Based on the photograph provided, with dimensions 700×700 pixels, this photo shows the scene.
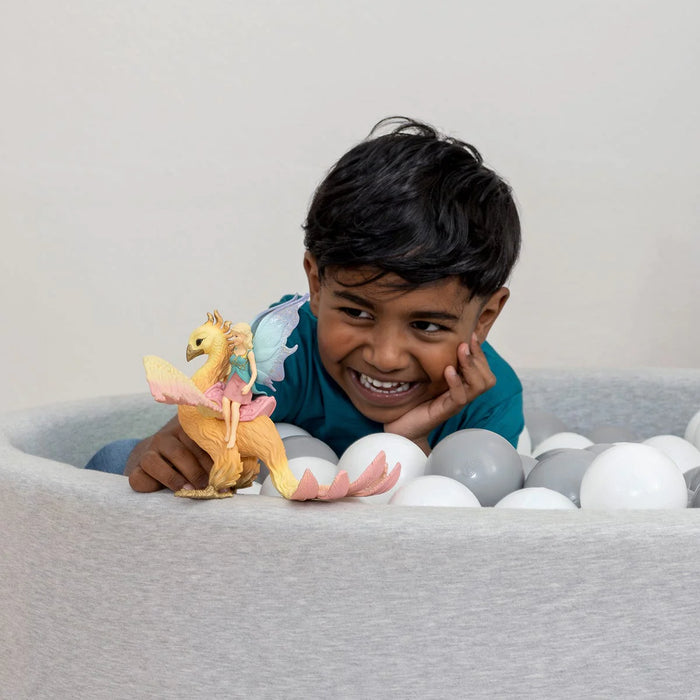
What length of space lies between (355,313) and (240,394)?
455mm

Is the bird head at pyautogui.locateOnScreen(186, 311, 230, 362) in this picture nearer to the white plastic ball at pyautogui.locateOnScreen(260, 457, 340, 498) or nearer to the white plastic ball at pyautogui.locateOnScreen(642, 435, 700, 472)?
the white plastic ball at pyautogui.locateOnScreen(260, 457, 340, 498)

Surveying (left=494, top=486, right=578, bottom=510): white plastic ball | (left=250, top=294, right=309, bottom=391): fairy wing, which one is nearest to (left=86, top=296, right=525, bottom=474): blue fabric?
(left=494, top=486, right=578, bottom=510): white plastic ball

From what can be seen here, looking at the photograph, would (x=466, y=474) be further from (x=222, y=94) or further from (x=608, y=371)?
(x=222, y=94)

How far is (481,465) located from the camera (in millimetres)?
1329

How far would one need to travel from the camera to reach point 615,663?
2.98 ft

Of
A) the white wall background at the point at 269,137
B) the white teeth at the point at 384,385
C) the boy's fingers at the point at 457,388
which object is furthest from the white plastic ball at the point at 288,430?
the white wall background at the point at 269,137

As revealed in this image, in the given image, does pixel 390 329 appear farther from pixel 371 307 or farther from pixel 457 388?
pixel 457 388

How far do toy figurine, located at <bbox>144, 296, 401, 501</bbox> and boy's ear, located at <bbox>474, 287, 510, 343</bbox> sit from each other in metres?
0.52

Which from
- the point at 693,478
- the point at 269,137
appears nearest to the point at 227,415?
the point at 693,478

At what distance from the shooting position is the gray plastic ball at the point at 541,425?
1.88 metres

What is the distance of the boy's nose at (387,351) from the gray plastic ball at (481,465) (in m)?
0.12

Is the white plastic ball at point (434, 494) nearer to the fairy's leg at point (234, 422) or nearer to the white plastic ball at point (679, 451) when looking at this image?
the fairy's leg at point (234, 422)

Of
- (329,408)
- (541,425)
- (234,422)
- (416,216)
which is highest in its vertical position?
(416,216)

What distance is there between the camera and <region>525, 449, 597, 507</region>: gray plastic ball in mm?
1348
